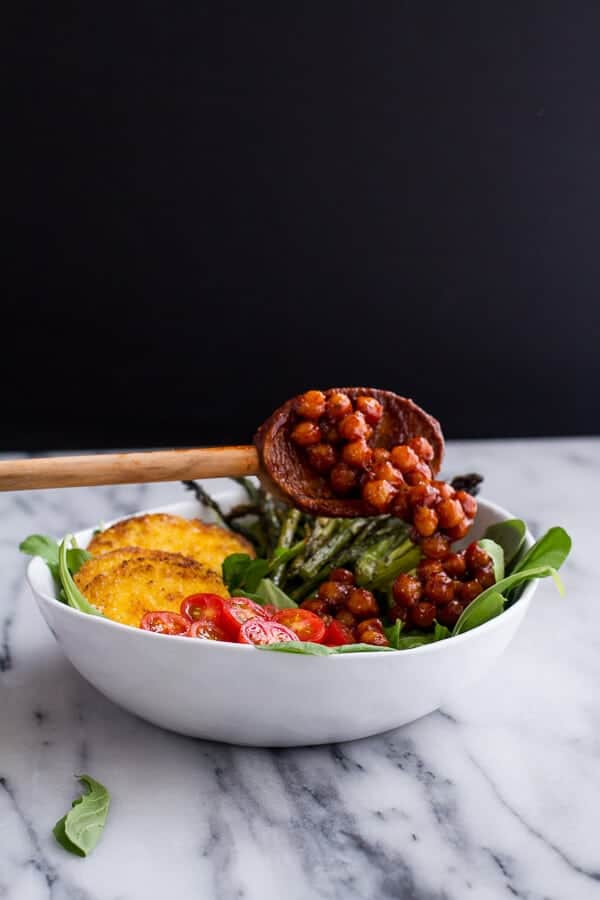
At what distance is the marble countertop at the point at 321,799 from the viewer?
54.4 inches

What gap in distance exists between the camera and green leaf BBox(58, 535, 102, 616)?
162cm

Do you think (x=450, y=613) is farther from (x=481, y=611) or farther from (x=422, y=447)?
(x=422, y=447)

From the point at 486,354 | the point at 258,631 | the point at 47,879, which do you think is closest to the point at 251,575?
the point at 258,631

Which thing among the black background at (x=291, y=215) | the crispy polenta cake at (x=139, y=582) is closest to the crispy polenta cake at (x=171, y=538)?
the crispy polenta cake at (x=139, y=582)

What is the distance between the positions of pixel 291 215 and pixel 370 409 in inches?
55.0

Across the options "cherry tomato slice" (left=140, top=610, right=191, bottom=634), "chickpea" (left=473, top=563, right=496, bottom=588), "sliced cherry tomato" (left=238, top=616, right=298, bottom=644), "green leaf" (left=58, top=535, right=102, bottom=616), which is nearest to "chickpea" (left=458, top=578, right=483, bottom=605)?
"chickpea" (left=473, top=563, right=496, bottom=588)

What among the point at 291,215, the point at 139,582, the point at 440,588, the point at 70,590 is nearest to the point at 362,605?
the point at 440,588

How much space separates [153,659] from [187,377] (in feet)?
6.05

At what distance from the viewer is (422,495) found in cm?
181

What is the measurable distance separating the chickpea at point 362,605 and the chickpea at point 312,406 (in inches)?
12.0

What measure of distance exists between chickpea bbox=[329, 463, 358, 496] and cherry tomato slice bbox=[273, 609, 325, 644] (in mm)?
235

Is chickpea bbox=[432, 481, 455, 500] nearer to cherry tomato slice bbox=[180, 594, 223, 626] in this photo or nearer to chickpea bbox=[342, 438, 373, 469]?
chickpea bbox=[342, 438, 373, 469]

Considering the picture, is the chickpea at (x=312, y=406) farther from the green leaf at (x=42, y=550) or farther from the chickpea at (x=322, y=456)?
the green leaf at (x=42, y=550)

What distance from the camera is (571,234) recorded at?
326 centimetres
